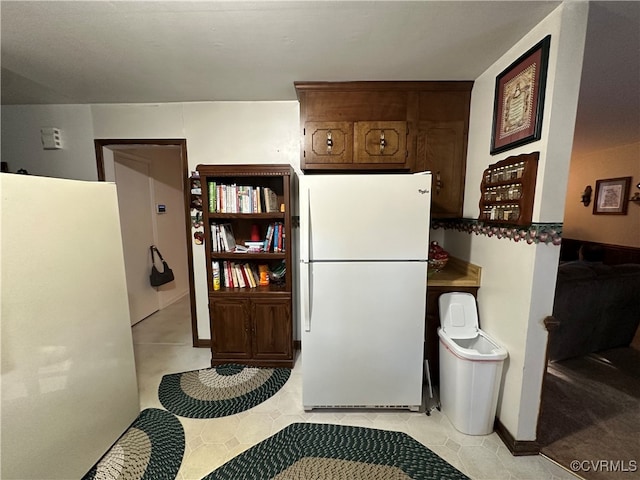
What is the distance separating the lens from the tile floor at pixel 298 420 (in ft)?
4.79

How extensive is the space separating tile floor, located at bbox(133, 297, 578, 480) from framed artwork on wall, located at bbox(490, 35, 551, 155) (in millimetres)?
1789

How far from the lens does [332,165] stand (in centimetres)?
214

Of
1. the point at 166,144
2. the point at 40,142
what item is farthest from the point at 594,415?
the point at 40,142

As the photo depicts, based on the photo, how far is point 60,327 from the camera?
4.23 feet

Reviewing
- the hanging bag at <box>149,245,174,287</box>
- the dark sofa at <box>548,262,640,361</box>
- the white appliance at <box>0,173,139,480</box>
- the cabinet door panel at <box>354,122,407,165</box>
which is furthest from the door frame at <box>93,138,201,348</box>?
the dark sofa at <box>548,262,640,361</box>

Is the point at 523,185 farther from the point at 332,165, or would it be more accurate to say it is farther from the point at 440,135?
the point at 332,165

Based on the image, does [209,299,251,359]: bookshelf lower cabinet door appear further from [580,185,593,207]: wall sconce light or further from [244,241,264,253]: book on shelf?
[580,185,593,207]: wall sconce light

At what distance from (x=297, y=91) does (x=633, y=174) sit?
5020mm

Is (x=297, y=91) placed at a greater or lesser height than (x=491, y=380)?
greater

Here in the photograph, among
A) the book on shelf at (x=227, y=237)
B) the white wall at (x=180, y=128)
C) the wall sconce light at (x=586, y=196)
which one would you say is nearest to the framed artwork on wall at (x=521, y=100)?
the white wall at (x=180, y=128)

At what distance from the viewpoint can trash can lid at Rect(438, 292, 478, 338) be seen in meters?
1.91

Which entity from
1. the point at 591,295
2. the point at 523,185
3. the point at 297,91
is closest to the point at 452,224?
the point at 523,185

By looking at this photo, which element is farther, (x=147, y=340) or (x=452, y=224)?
(x=147, y=340)

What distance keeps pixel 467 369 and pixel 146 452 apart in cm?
197
